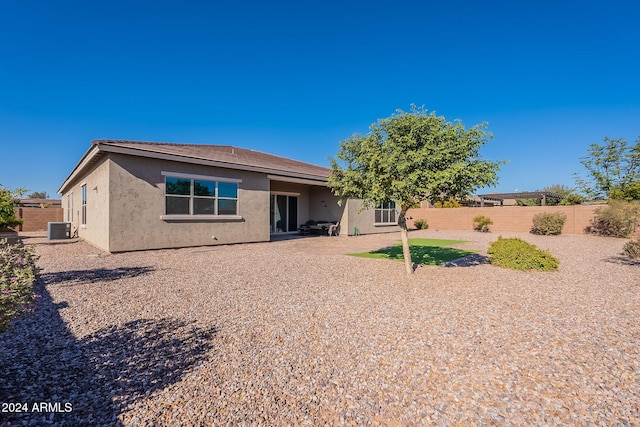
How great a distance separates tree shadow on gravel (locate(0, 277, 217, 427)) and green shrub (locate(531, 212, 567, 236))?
22.7 m

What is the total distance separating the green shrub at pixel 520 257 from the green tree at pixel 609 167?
1878 centimetres

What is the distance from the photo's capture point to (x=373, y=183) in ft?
23.2

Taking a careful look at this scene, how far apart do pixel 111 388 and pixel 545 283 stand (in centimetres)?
822

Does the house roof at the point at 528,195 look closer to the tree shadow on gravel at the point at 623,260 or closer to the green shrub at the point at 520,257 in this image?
the tree shadow on gravel at the point at 623,260

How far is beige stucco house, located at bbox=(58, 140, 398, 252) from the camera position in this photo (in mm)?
10164

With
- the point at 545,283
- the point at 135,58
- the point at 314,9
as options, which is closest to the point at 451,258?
the point at 545,283

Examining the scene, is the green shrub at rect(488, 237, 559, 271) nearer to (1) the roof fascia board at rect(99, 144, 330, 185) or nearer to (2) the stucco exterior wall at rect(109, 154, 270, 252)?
(1) the roof fascia board at rect(99, 144, 330, 185)

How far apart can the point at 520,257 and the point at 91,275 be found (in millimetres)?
11379

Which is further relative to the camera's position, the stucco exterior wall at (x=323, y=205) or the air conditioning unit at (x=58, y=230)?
the stucco exterior wall at (x=323, y=205)

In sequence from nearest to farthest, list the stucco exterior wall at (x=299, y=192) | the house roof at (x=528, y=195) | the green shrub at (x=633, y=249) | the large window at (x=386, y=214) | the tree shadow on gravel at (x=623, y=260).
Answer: the tree shadow on gravel at (x=623, y=260), the green shrub at (x=633, y=249), the stucco exterior wall at (x=299, y=192), the large window at (x=386, y=214), the house roof at (x=528, y=195)

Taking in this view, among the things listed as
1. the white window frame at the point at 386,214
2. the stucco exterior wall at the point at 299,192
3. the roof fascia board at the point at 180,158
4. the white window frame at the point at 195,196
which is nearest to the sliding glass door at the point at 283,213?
the stucco exterior wall at the point at 299,192

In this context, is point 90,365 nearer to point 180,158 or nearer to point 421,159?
point 421,159

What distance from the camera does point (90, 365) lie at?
9.81 ft

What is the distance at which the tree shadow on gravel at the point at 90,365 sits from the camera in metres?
2.31
